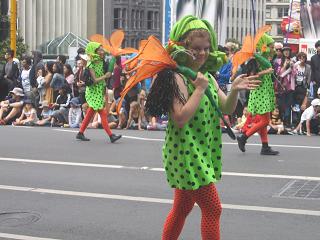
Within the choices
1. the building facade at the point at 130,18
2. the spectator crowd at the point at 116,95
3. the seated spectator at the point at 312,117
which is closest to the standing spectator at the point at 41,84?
the spectator crowd at the point at 116,95

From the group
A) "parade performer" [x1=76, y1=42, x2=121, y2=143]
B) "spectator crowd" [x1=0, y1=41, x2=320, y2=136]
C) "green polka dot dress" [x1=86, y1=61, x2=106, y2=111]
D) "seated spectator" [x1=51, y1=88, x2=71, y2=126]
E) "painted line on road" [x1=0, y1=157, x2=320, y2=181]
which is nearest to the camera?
"painted line on road" [x1=0, y1=157, x2=320, y2=181]

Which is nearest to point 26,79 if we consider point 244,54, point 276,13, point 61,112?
point 61,112

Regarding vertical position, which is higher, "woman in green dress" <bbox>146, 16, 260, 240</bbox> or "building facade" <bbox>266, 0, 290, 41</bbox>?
"building facade" <bbox>266, 0, 290, 41</bbox>

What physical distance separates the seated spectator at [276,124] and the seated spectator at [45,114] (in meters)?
5.86

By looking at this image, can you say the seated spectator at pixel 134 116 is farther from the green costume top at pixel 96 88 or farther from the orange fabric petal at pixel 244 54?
the orange fabric petal at pixel 244 54

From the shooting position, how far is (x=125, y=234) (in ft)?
21.0

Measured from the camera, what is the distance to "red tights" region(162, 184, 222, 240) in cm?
461

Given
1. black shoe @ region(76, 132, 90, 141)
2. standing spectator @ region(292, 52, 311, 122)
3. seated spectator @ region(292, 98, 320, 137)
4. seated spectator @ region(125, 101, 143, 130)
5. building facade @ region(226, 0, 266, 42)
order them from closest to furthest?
black shoe @ region(76, 132, 90, 141), seated spectator @ region(292, 98, 320, 137), standing spectator @ region(292, 52, 311, 122), seated spectator @ region(125, 101, 143, 130), building facade @ region(226, 0, 266, 42)

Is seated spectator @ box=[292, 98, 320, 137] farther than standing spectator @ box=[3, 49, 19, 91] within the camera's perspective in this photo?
No

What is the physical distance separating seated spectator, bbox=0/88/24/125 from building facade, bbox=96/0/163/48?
78.7 metres

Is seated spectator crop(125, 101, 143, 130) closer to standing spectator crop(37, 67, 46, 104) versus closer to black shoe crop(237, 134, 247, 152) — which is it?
standing spectator crop(37, 67, 46, 104)

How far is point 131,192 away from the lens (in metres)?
8.29

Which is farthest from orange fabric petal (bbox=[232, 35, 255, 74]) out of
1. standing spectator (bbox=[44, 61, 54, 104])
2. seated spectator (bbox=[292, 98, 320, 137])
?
standing spectator (bbox=[44, 61, 54, 104])

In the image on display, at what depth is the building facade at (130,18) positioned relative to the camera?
100125mm
